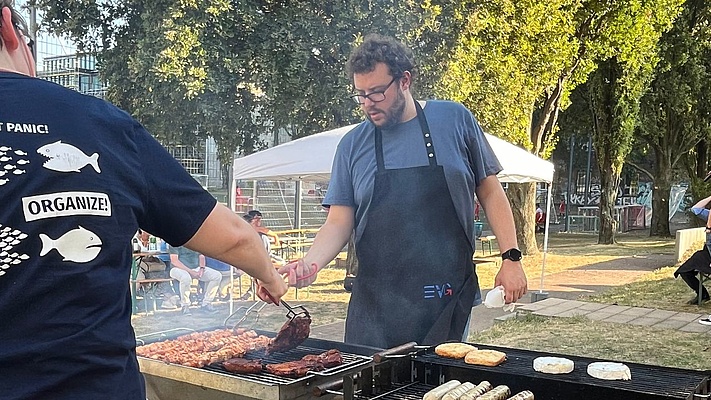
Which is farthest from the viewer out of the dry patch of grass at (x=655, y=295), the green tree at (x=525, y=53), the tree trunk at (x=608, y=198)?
the tree trunk at (x=608, y=198)

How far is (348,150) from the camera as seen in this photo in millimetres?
2846

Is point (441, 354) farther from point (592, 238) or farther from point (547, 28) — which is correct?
point (592, 238)

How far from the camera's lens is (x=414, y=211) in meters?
2.68

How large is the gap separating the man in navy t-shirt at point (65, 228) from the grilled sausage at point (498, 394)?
42.0 inches

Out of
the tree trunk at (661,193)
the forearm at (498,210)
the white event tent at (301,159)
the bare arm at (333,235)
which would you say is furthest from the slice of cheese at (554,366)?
the tree trunk at (661,193)

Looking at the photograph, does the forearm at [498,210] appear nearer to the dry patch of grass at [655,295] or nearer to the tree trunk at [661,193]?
the dry patch of grass at [655,295]

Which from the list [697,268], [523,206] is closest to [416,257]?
[697,268]

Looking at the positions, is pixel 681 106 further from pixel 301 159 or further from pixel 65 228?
pixel 65 228

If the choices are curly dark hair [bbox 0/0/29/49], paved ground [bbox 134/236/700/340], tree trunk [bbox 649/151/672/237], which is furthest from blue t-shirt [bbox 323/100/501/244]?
tree trunk [bbox 649/151/672/237]

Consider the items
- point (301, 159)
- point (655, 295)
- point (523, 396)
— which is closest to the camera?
point (523, 396)

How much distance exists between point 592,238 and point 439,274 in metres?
20.8

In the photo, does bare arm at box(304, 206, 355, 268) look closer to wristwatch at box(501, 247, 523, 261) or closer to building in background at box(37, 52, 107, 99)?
wristwatch at box(501, 247, 523, 261)

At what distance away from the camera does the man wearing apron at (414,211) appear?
265 centimetres

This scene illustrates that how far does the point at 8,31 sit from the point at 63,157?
33 cm
